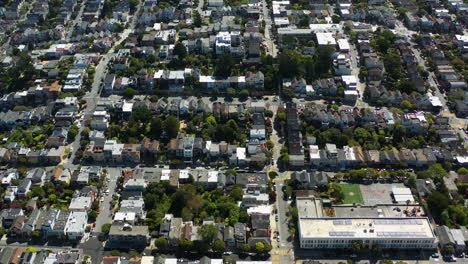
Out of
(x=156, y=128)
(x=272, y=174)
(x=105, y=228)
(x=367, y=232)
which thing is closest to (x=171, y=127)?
(x=156, y=128)

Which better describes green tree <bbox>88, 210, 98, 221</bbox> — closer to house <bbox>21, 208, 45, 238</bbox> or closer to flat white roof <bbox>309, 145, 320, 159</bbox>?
house <bbox>21, 208, 45, 238</bbox>

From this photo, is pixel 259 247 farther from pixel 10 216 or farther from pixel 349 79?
pixel 349 79

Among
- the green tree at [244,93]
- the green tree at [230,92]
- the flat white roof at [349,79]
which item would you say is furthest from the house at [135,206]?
the flat white roof at [349,79]

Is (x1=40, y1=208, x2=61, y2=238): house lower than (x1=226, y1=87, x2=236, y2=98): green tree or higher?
higher

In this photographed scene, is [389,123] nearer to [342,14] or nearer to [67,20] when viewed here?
[342,14]

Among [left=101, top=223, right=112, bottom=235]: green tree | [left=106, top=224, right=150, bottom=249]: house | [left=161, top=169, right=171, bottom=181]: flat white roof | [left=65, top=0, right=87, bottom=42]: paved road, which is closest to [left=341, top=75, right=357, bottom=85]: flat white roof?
[left=161, top=169, right=171, bottom=181]: flat white roof

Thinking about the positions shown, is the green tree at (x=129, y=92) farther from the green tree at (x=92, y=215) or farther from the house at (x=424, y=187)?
the house at (x=424, y=187)
